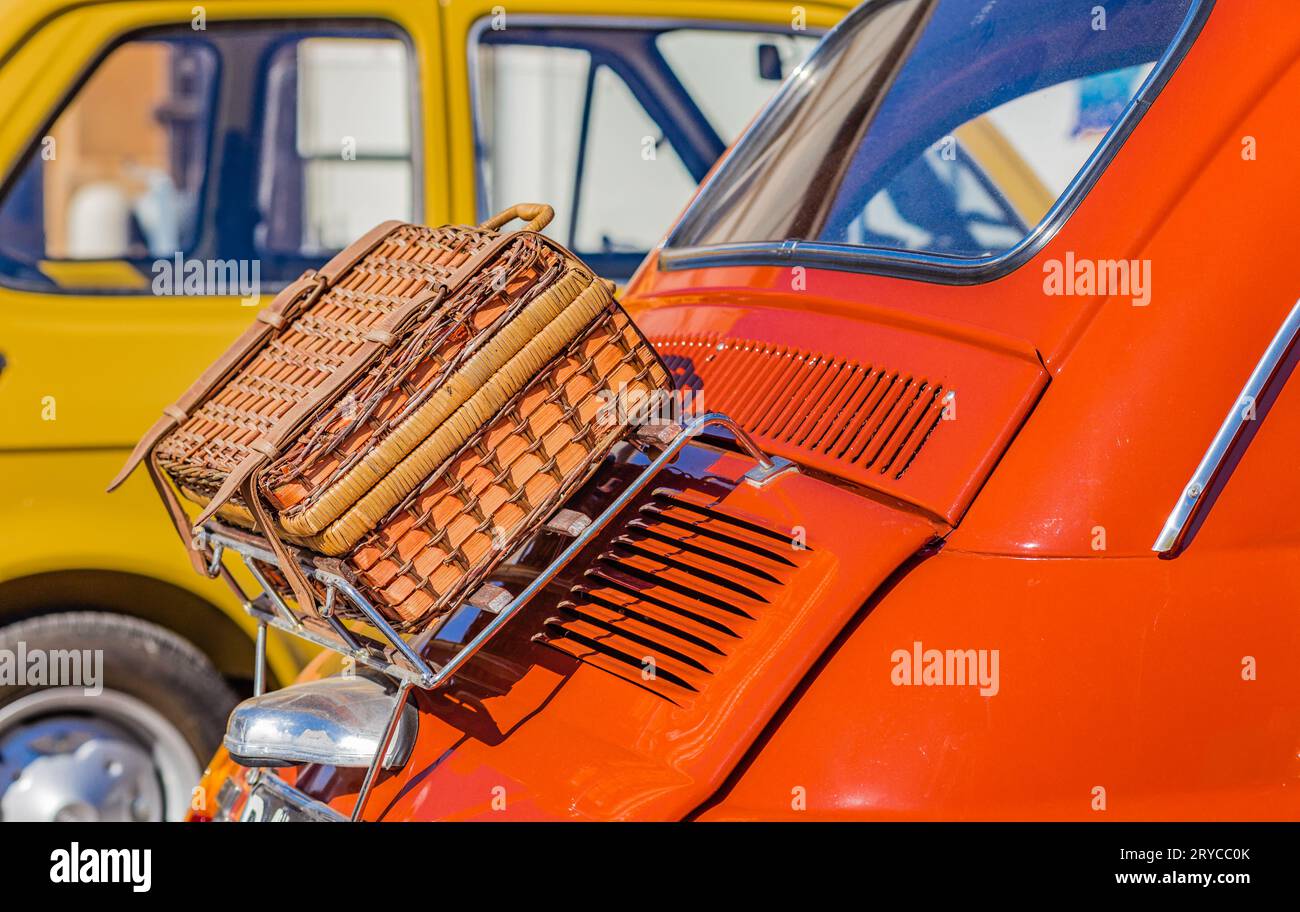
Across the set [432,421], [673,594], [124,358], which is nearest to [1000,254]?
[673,594]

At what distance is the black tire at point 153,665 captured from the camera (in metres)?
3.54

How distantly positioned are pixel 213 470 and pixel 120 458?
1831mm

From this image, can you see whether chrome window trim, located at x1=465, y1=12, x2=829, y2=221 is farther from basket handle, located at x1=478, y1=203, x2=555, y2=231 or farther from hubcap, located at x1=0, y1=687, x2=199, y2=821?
basket handle, located at x1=478, y1=203, x2=555, y2=231

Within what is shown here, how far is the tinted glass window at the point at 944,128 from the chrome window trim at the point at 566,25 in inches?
50.7

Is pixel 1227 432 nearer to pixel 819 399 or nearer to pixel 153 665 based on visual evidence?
pixel 819 399

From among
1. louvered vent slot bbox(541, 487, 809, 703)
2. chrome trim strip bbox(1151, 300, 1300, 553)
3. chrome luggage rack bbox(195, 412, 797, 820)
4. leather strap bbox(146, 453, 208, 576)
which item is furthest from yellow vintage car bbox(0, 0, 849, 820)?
chrome trim strip bbox(1151, 300, 1300, 553)

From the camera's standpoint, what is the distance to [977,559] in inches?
70.2

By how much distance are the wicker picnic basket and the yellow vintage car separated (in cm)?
172

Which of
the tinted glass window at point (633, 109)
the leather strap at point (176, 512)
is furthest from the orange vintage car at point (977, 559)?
the tinted glass window at point (633, 109)

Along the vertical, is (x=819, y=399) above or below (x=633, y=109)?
below

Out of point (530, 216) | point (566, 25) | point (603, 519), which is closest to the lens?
point (603, 519)

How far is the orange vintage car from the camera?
1.73 m

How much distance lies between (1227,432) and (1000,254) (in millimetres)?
423
